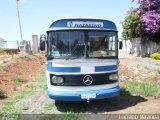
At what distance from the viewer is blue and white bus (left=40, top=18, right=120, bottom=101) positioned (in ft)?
32.5

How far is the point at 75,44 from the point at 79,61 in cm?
53

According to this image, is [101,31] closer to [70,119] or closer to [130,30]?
[70,119]

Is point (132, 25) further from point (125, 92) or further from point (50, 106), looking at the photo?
point (50, 106)

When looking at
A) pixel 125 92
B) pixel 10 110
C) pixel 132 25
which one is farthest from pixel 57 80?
pixel 132 25

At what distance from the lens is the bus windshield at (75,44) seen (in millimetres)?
10031

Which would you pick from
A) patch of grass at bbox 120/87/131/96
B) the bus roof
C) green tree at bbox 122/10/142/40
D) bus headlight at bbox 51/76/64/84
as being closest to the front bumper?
bus headlight at bbox 51/76/64/84

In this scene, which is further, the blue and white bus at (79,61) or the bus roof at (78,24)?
the bus roof at (78,24)

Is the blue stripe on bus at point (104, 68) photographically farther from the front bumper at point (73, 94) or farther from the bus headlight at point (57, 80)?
the bus headlight at point (57, 80)

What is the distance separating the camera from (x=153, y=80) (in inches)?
603

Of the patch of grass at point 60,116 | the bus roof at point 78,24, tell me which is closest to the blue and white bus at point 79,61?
the bus roof at point 78,24

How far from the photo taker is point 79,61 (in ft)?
32.5

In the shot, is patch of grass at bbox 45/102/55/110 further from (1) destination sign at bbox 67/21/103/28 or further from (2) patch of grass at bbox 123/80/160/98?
(2) patch of grass at bbox 123/80/160/98

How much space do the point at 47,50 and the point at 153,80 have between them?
671 centimetres

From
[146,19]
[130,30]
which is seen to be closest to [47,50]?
[146,19]
